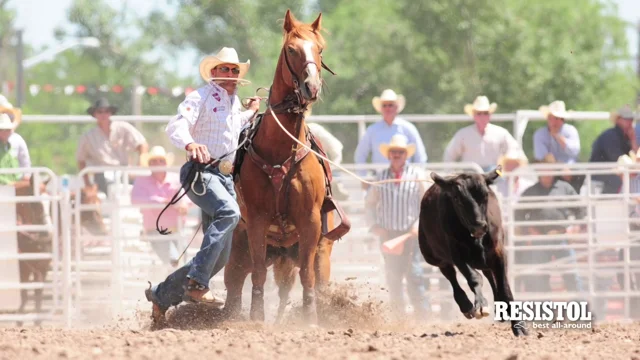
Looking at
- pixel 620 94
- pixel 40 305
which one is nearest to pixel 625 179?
pixel 40 305

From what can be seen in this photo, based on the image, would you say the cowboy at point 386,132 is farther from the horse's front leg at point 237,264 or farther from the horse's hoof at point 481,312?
the horse's hoof at point 481,312

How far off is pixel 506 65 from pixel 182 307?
21549 millimetres

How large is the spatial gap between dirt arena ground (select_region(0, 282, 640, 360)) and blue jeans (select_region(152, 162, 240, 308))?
40 cm

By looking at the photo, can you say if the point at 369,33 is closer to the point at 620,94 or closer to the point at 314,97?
the point at 620,94

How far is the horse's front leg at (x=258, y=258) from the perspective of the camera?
26.2 ft

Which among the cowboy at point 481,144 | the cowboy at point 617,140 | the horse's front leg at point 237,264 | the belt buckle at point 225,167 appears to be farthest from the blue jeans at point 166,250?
the cowboy at point 617,140

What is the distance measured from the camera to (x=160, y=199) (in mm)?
11656

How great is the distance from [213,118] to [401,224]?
364cm

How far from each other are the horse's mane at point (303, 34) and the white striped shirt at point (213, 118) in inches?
23.2

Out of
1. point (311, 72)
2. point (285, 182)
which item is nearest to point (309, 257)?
point (285, 182)

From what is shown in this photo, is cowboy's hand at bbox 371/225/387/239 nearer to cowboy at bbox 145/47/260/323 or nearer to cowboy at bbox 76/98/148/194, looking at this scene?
cowboy at bbox 76/98/148/194

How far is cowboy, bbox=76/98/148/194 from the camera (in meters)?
12.8

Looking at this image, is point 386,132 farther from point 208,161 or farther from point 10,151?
point 208,161

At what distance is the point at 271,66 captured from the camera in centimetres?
3325
